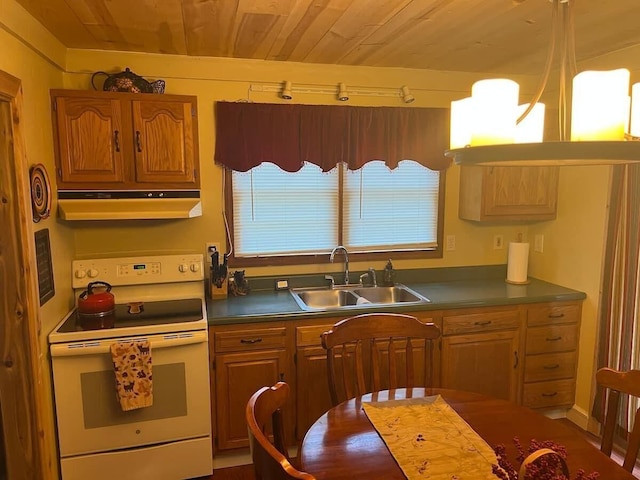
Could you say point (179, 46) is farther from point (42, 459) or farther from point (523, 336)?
point (523, 336)

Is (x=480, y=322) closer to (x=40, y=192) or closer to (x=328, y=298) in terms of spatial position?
→ (x=328, y=298)

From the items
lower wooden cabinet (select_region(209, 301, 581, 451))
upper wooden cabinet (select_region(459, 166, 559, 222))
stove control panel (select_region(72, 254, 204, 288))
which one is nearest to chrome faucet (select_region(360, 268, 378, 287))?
lower wooden cabinet (select_region(209, 301, 581, 451))

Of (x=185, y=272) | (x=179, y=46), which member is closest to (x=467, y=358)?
(x=185, y=272)

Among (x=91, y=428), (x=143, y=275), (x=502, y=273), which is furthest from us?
(x=502, y=273)

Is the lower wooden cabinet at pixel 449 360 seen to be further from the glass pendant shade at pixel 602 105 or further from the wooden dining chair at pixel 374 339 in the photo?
the glass pendant shade at pixel 602 105

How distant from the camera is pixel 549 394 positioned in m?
3.05

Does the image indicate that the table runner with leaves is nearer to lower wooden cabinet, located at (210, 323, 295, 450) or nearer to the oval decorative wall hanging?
lower wooden cabinet, located at (210, 323, 295, 450)

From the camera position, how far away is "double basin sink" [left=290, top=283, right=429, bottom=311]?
3.09 metres

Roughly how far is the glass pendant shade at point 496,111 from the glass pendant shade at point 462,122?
0.06 metres

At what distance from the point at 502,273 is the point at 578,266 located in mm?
547

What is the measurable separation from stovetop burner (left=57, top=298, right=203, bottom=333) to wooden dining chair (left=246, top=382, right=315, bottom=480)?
112cm

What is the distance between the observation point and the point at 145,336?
2.33 metres

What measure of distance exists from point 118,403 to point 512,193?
271 cm

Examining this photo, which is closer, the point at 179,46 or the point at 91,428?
the point at 91,428
